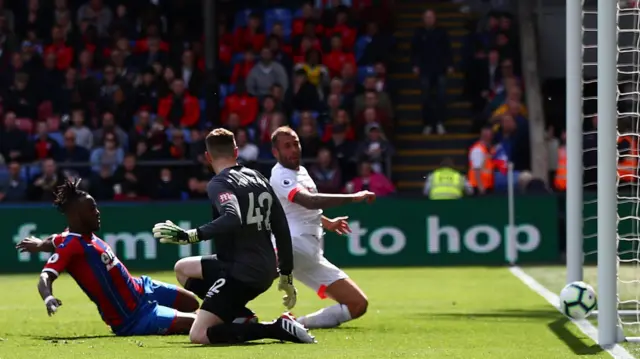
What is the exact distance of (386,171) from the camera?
73.2 ft

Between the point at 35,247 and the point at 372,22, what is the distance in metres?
15.2

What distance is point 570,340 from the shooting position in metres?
10.0

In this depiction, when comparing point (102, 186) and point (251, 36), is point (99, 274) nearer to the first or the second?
point (102, 186)

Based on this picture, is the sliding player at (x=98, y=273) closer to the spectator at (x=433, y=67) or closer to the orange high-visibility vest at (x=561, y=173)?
the orange high-visibility vest at (x=561, y=173)

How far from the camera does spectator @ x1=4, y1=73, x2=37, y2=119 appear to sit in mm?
23375

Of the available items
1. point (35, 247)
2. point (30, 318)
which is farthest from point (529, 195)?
point (35, 247)

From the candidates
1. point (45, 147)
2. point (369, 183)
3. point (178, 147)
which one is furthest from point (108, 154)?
point (369, 183)

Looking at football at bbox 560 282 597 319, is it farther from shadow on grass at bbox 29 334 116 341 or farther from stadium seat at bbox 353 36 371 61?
stadium seat at bbox 353 36 371 61

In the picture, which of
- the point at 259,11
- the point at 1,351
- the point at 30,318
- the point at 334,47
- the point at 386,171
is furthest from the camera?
the point at 259,11

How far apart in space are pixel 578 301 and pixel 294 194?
2565 millimetres

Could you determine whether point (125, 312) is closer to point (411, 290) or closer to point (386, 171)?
point (411, 290)

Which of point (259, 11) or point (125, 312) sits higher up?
point (259, 11)

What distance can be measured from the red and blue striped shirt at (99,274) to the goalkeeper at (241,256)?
0.89 metres

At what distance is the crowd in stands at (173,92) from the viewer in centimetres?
2159
